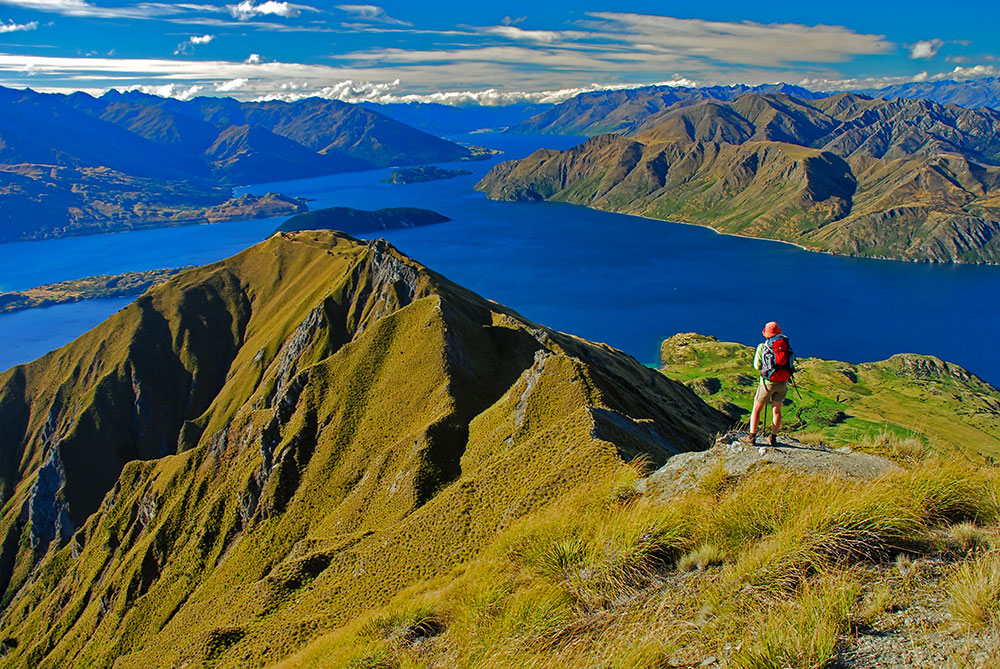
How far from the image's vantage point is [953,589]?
27.2 ft

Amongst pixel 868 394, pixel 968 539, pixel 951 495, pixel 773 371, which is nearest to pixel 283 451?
pixel 773 371

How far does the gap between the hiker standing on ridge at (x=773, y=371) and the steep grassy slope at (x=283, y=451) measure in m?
5.40

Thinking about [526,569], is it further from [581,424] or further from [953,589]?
[581,424]

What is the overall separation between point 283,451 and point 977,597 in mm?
60272

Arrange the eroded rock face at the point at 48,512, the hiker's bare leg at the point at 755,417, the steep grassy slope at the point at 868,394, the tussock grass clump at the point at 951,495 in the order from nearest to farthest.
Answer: the tussock grass clump at the point at 951,495, the hiker's bare leg at the point at 755,417, the eroded rock face at the point at 48,512, the steep grassy slope at the point at 868,394

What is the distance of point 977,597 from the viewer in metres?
7.84

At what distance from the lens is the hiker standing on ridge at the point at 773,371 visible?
17547 mm

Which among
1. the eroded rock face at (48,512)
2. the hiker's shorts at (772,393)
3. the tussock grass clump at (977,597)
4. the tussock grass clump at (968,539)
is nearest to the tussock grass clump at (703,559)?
the tussock grass clump at (977,597)

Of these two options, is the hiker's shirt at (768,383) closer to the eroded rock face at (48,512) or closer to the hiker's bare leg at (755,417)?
the hiker's bare leg at (755,417)

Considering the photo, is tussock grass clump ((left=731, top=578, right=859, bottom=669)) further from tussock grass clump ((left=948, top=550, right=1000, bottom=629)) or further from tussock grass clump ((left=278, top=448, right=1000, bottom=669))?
tussock grass clump ((left=948, top=550, right=1000, bottom=629))

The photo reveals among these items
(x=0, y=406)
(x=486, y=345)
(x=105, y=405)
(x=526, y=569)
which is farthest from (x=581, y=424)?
(x=0, y=406)

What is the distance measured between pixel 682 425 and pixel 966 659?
199ft

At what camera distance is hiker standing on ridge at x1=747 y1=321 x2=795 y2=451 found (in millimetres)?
17547

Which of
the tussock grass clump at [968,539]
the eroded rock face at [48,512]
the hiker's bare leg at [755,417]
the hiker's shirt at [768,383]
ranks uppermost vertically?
the hiker's shirt at [768,383]
